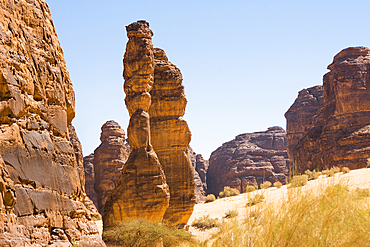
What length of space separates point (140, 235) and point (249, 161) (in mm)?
48376

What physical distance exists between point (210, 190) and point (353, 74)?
34334mm

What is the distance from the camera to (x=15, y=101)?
648cm

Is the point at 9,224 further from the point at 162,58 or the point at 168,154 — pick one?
the point at 162,58

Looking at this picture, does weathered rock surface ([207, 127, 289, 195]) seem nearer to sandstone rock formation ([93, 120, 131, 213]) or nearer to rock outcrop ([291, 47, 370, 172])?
rock outcrop ([291, 47, 370, 172])

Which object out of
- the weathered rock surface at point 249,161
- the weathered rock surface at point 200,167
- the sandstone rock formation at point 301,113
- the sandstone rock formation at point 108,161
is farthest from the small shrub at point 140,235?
the weathered rock surface at point 200,167

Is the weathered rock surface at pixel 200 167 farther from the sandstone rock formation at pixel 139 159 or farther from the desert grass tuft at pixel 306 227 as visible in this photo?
the desert grass tuft at pixel 306 227

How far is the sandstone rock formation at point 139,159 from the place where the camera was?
19547mm

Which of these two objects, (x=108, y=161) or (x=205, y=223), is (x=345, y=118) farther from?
(x=108, y=161)

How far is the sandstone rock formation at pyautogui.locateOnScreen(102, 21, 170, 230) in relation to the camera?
64.1ft

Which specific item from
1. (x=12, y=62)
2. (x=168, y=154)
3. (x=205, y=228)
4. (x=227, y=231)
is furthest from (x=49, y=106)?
(x=205, y=228)

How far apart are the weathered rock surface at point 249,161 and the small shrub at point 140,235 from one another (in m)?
41.4

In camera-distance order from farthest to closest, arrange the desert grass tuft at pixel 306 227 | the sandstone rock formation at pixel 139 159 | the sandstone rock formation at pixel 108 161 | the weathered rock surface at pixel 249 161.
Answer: the weathered rock surface at pixel 249 161, the sandstone rock formation at pixel 108 161, the sandstone rock formation at pixel 139 159, the desert grass tuft at pixel 306 227

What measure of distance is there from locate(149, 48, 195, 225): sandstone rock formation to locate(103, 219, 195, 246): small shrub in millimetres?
6082

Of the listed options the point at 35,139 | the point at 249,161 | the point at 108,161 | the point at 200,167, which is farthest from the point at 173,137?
the point at 200,167
